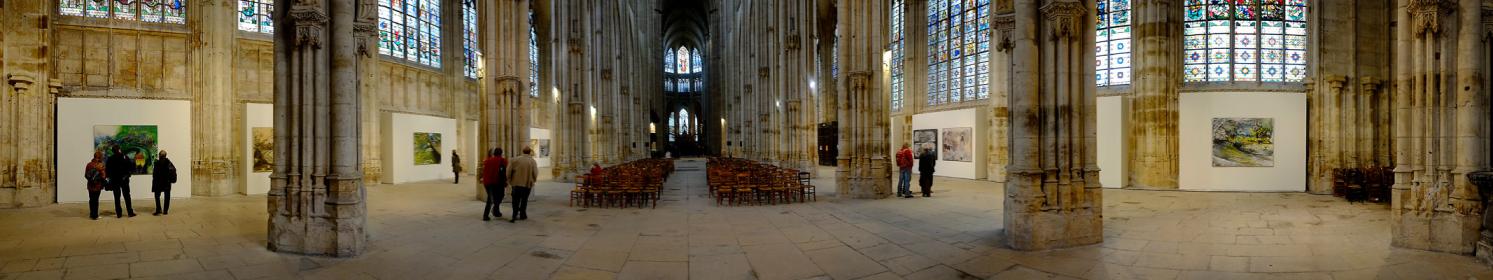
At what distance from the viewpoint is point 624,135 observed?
40.5m

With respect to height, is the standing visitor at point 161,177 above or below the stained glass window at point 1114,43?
below

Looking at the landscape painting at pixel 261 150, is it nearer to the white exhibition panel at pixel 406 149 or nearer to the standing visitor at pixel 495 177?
the white exhibition panel at pixel 406 149

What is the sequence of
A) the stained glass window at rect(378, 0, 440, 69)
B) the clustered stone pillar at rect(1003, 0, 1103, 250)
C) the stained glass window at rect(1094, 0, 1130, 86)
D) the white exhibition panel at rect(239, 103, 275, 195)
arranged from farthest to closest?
the stained glass window at rect(378, 0, 440, 69), the stained glass window at rect(1094, 0, 1130, 86), the white exhibition panel at rect(239, 103, 275, 195), the clustered stone pillar at rect(1003, 0, 1103, 250)

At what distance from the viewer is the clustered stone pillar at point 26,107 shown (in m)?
12.6

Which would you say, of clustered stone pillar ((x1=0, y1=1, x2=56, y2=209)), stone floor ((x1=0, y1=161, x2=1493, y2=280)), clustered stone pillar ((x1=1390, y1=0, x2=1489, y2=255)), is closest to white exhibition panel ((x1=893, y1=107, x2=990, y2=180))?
stone floor ((x1=0, y1=161, x2=1493, y2=280))

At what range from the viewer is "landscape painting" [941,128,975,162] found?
2188 centimetres

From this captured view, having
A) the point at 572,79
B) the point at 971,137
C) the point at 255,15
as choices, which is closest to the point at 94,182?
the point at 255,15

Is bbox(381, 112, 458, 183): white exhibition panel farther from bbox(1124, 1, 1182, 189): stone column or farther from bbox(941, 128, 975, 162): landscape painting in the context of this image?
bbox(1124, 1, 1182, 189): stone column

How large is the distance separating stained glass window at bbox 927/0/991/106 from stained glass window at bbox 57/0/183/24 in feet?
73.3

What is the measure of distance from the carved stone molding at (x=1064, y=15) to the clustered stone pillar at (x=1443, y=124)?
349cm

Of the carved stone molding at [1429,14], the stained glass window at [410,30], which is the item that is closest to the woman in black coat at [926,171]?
the carved stone molding at [1429,14]

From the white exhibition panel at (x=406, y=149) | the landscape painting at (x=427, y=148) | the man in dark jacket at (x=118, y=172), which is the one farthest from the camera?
the landscape painting at (x=427, y=148)

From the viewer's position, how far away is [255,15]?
1669 centimetres

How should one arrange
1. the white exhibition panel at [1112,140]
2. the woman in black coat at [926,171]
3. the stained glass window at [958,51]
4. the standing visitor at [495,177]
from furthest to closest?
the stained glass window at [958,51] < the white exhibition panel at [1112,140] < the woman in black coat at [926,171] < the standing visitor at [495,177]
